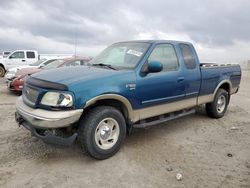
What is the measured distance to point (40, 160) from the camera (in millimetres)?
3953

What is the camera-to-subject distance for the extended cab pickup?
3588 mm

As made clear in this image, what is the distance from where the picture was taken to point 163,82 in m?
4.67

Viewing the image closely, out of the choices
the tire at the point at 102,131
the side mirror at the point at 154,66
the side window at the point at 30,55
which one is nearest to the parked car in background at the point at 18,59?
the side window at the point at 30,55

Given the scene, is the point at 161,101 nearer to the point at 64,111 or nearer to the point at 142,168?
the point at 142,168

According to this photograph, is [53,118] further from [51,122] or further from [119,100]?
[119,100]

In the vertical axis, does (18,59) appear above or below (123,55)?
below

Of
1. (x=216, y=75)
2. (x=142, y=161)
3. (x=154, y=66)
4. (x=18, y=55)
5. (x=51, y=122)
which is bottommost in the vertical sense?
(x=142, y=161)

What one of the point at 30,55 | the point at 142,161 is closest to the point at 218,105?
the point at 142,161

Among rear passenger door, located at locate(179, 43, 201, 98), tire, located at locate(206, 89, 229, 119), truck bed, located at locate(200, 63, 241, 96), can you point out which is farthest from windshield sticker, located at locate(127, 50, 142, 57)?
tire, located at locate(206, 89, 229, 119)

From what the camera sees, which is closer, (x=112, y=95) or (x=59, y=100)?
(x=59, y=100)

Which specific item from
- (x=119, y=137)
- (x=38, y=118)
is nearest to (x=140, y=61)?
(x=119, y=137)

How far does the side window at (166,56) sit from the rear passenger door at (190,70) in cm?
25

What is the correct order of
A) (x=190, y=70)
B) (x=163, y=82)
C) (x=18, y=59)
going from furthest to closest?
(x=18, y=59) < (x=190, y=70) < (x=163, y=82)

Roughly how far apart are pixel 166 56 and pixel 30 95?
8.59ft
